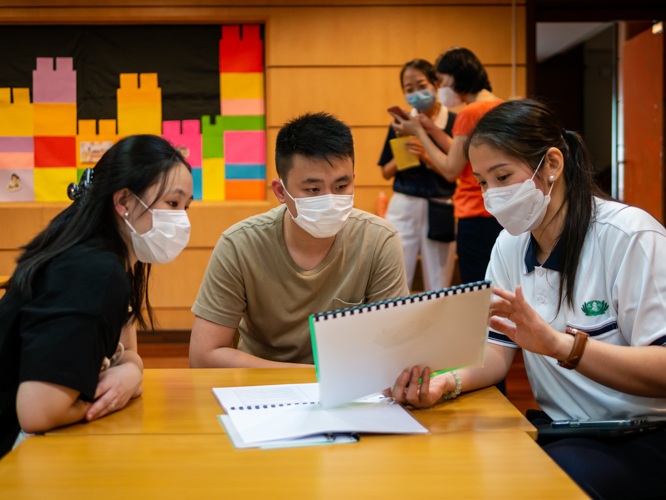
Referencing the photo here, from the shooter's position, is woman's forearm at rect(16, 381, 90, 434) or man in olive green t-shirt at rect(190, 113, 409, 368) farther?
man in olive green t-shirt at rect(190, 113, 409, 368)

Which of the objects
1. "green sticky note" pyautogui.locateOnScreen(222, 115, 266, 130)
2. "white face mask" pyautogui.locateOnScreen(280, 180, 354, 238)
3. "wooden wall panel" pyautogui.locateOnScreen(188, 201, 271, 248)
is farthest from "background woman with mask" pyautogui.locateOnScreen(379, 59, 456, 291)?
"white face mask" pyautogui.locateOnScreen(280, 180, 354, 238)

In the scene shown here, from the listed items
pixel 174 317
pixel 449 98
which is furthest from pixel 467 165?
pixel 174 317

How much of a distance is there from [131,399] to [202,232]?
3.31 meters

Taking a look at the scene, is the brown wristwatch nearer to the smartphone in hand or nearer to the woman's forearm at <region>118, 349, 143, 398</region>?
the woman's forearm at <region>118, 349, 143, 398</region>

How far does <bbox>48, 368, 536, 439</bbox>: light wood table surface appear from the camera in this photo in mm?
1096

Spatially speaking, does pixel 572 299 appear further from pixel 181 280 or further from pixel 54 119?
pixel 54 119

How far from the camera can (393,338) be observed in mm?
1101

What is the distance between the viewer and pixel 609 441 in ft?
3.86

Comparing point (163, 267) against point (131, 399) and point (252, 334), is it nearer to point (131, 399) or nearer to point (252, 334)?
point (252, 334)

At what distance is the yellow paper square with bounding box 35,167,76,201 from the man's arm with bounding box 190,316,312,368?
344cm

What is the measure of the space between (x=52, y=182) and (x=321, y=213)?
145 inches

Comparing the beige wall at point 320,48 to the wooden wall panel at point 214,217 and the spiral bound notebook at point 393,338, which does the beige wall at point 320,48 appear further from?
the spiral bound notebook at point 393,338

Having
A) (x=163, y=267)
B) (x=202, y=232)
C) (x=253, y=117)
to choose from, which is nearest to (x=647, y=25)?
(x=253, y=117)

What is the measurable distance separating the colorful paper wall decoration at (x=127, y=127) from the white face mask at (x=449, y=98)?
184 cm
